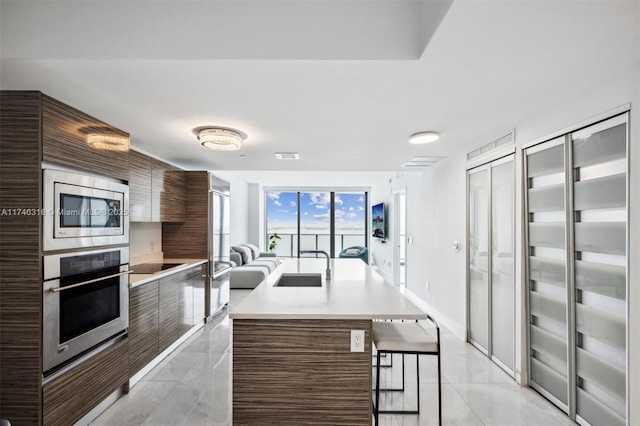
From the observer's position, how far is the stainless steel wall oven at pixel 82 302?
1919 millimetres

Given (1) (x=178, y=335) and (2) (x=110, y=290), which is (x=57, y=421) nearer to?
(2) (x=110, y=290)

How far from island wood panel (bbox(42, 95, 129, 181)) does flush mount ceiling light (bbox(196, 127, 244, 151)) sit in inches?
25.0

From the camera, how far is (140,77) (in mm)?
1853

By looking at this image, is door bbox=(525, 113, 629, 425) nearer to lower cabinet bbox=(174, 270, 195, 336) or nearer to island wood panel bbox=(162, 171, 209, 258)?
lower cabinet bbox=(174, 270, 195, 336)

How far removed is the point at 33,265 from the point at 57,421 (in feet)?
3.18

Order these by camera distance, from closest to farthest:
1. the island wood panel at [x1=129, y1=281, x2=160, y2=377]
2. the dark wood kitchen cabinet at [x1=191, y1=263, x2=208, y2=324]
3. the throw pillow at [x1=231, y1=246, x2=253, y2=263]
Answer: the island wood panel at [x1=129, y1=281, x2=160, y2=377]
the dark wood kitchen cabinet at [x1=191, y1=263, x2=208, y2=324]
the throw pillow at [x1=231, y1=246, x2=253, y2=263]

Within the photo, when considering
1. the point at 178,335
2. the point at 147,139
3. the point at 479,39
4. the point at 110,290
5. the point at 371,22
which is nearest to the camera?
the point at 479,39

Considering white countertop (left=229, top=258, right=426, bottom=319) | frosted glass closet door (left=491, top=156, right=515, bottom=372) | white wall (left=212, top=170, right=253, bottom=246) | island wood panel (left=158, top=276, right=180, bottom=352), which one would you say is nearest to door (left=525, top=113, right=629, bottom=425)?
frosted glass closet door (left=491, top=156, right=515, bottom=372)

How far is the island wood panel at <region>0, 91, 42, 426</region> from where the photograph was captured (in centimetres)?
185

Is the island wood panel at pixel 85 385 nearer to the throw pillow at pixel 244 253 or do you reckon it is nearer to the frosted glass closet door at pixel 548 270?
the frosted glass closet door at pixel 548 270

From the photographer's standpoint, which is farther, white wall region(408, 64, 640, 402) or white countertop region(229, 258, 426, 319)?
white countertop region(229, 258, 426, 319)

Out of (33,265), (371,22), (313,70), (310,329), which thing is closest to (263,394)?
(310,329)

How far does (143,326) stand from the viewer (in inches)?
115

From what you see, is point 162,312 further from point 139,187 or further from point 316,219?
point 316,219
